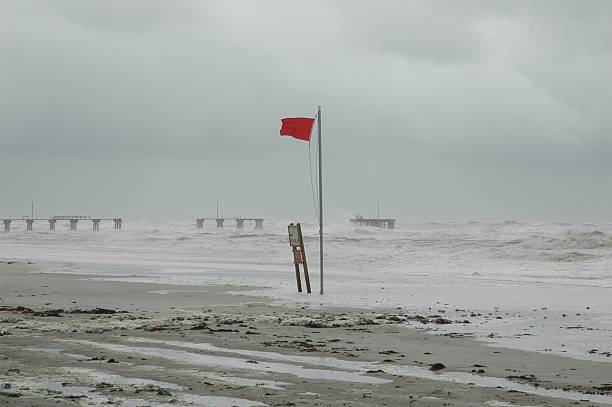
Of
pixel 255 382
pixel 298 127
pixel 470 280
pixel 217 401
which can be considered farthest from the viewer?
pixel 470 280

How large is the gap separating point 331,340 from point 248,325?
70.3 inches

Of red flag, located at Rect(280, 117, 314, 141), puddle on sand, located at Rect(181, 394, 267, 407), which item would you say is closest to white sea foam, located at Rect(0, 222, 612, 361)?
red flag, located at Rect(280, 117, 314, 141)

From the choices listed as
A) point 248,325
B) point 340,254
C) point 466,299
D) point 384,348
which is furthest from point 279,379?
point 340,254

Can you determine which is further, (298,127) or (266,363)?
(298,127)

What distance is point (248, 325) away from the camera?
35.5 ft

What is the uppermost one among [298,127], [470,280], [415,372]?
[298,127]

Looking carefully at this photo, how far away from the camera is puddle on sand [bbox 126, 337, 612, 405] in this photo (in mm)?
6191

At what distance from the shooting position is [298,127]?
17.5 m

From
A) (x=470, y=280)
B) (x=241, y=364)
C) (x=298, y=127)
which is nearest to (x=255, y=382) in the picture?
(x=241, y=364)

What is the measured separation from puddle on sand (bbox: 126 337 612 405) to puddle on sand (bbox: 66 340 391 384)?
29cm

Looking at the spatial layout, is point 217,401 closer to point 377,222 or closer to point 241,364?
point 241,364

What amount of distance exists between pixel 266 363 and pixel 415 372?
4.44 feet

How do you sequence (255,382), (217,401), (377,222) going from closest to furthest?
(217,401)
(255,382)
(377,222)

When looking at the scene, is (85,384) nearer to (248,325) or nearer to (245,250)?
(248,325)
